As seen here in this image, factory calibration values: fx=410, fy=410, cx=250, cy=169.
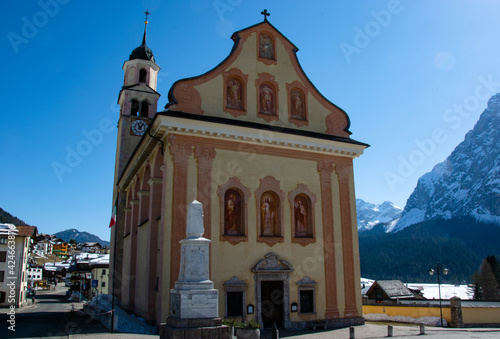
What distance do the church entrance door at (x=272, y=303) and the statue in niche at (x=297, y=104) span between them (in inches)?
359

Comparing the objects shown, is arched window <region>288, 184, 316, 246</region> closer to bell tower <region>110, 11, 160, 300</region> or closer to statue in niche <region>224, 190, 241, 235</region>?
statue in niche <region>224, 190, 241, 235</region>

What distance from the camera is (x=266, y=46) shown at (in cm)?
2325

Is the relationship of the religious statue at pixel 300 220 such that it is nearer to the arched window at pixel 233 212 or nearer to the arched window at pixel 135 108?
the arched window at pixel 233 212

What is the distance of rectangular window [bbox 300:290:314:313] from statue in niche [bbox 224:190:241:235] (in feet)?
14.8

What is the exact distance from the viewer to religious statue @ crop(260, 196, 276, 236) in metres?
20.4

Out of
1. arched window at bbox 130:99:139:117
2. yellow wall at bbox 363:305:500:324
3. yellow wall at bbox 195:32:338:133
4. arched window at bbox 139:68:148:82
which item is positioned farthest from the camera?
arched window at bbox 139:68:148:82

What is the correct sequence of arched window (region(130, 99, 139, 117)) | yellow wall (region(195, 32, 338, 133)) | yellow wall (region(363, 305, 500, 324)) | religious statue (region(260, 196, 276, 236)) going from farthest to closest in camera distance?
arched window (region(130, 99, 139, 117)) < yellow wall (region(363, 305, 500, 324)) < yellow wall (region(195, 32, 338, 133)) < religious statue (region(260, 196, 276, 236))

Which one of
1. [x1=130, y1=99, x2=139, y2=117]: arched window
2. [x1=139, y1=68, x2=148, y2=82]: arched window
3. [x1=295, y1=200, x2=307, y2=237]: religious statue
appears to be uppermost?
[x1=139, y1=68, x2=148, y2=82]: arched window

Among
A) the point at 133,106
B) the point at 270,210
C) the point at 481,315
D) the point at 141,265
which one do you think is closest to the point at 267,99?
the point at 270,210

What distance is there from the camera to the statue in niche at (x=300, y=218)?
69.5 feet

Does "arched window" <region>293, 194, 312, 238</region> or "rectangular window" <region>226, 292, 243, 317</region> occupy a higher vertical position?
"arched window" <region>293, 194, 312, 238</region>

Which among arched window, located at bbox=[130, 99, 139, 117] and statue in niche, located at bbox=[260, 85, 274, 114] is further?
arched window, located at bbox=[130, 99, 139, 117]

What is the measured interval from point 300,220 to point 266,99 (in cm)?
674

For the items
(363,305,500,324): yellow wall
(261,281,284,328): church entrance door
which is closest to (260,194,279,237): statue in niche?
(261,281,284,328): church entrance door
